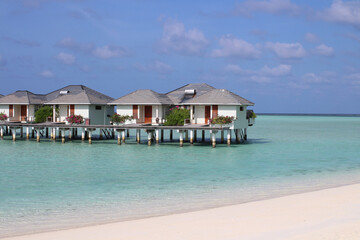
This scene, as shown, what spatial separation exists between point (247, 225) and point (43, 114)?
36602 mm

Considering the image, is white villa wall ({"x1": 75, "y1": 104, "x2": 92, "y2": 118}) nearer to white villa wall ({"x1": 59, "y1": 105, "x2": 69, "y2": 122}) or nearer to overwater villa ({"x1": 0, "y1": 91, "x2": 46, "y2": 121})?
white villa wall ({"x1": 59, "y1": 105, "x2": 69, "y2": 122})

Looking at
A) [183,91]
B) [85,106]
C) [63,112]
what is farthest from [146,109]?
[63,112]

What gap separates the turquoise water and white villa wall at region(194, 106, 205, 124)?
103 inches

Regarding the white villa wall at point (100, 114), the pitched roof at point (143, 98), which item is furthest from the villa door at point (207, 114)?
the white villa wall at point (100, 114)

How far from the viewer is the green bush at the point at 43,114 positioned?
1764 inches

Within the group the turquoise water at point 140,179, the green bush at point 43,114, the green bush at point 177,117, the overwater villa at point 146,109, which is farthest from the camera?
the green bush at point 43,114

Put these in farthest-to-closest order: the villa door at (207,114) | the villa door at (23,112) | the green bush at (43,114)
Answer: the villa door at (23,112) < the green bush at (43,114) < the villa door at (207,114)

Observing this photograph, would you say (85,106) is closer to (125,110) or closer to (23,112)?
(125,110)

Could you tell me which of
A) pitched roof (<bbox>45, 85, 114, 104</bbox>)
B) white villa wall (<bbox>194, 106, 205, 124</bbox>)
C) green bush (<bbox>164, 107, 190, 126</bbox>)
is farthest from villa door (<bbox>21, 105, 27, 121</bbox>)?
white villa wall (<bbox>194, 106, 205, 124</bbox>)

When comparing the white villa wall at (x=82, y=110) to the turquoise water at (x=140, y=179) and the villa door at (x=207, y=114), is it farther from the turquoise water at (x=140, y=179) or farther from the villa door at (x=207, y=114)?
the villa door at (x=207, y=114)

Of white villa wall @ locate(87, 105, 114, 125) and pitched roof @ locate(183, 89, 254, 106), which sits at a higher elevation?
pitched roof @ locate(183, 89, 254, 106)

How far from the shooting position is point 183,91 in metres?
45.2

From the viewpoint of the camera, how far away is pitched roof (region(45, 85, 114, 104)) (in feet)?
→ 141

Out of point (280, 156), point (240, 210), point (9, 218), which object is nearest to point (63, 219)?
point (9, 218)
